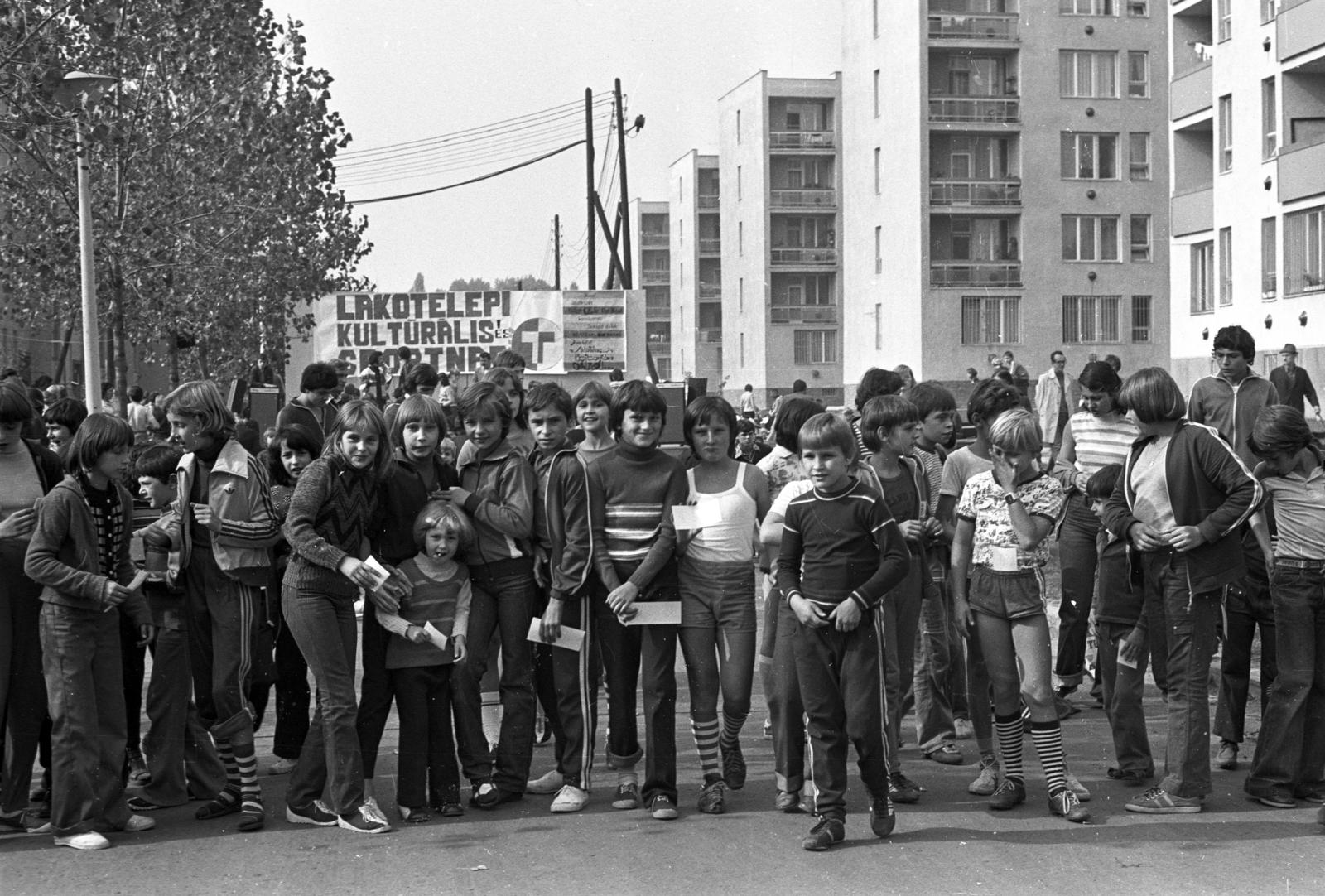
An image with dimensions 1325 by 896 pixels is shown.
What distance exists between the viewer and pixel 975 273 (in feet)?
181

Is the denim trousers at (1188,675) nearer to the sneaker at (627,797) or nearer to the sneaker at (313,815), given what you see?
the sneaker at (627,797)

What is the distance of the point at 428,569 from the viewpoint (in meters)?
6.96

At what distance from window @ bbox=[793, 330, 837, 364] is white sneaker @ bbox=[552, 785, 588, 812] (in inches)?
2510

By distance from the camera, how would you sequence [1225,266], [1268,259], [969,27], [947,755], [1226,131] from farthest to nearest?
[969,27] → [1225,266] → [1226,131] → [1268,259] → [947,755]

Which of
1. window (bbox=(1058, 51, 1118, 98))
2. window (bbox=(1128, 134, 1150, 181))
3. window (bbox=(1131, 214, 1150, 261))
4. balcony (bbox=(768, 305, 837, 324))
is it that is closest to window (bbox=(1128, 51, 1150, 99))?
window (bbox=(1058, 51, 1118, 98))

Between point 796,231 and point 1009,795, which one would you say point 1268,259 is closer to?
point 1009,795

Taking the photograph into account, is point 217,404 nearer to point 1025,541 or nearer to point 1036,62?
point 1025,541

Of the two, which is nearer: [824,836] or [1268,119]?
[824,836]

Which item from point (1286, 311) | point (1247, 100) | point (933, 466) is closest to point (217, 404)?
point (933, 466)

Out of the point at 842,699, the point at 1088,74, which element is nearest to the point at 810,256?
the point at 1088,74

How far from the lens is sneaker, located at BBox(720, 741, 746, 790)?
290 inches

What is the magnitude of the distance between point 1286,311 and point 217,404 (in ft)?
90.5

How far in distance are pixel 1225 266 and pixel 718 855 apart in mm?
30869

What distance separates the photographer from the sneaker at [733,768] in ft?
24.1
